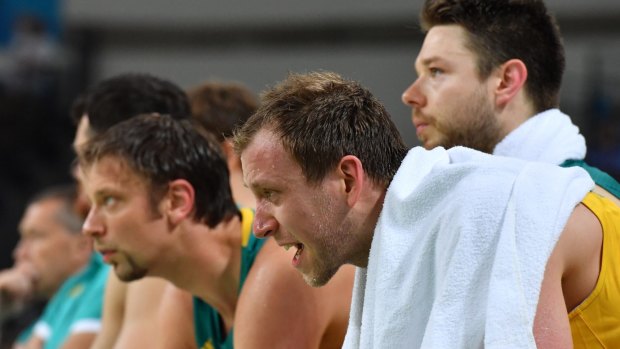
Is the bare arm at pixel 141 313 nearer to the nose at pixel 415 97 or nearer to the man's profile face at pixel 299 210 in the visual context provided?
the nose at pixel 415 97

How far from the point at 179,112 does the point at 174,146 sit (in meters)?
0.51

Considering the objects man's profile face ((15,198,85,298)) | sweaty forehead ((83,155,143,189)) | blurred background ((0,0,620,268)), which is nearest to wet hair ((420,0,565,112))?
sweaty forehead ((83,155,143,189))

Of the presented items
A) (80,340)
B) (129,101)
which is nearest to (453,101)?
(129,101)

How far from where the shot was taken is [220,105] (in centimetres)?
347

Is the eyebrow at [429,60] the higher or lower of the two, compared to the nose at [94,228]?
higher

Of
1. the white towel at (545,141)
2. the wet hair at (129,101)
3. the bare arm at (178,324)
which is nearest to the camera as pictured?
the white towel at (545,141)

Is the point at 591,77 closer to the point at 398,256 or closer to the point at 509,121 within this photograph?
the point at 509,121

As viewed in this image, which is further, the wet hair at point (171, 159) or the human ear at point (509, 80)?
the wet hair at point (171, 159)

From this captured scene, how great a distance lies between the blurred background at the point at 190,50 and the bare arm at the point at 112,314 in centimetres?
469

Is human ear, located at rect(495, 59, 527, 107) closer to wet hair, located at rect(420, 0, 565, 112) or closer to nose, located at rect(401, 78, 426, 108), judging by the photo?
wet hair, located at rect(420, 0, 565, 112)

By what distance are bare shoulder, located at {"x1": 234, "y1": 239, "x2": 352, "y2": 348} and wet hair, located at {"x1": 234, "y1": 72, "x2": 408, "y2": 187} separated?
56cm

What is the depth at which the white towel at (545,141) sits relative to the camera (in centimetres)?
249

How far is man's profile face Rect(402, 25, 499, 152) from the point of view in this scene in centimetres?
263

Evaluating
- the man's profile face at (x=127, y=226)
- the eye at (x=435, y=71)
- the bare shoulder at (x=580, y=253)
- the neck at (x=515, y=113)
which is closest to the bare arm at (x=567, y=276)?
the bare shoulder at (x=580, y=253)
